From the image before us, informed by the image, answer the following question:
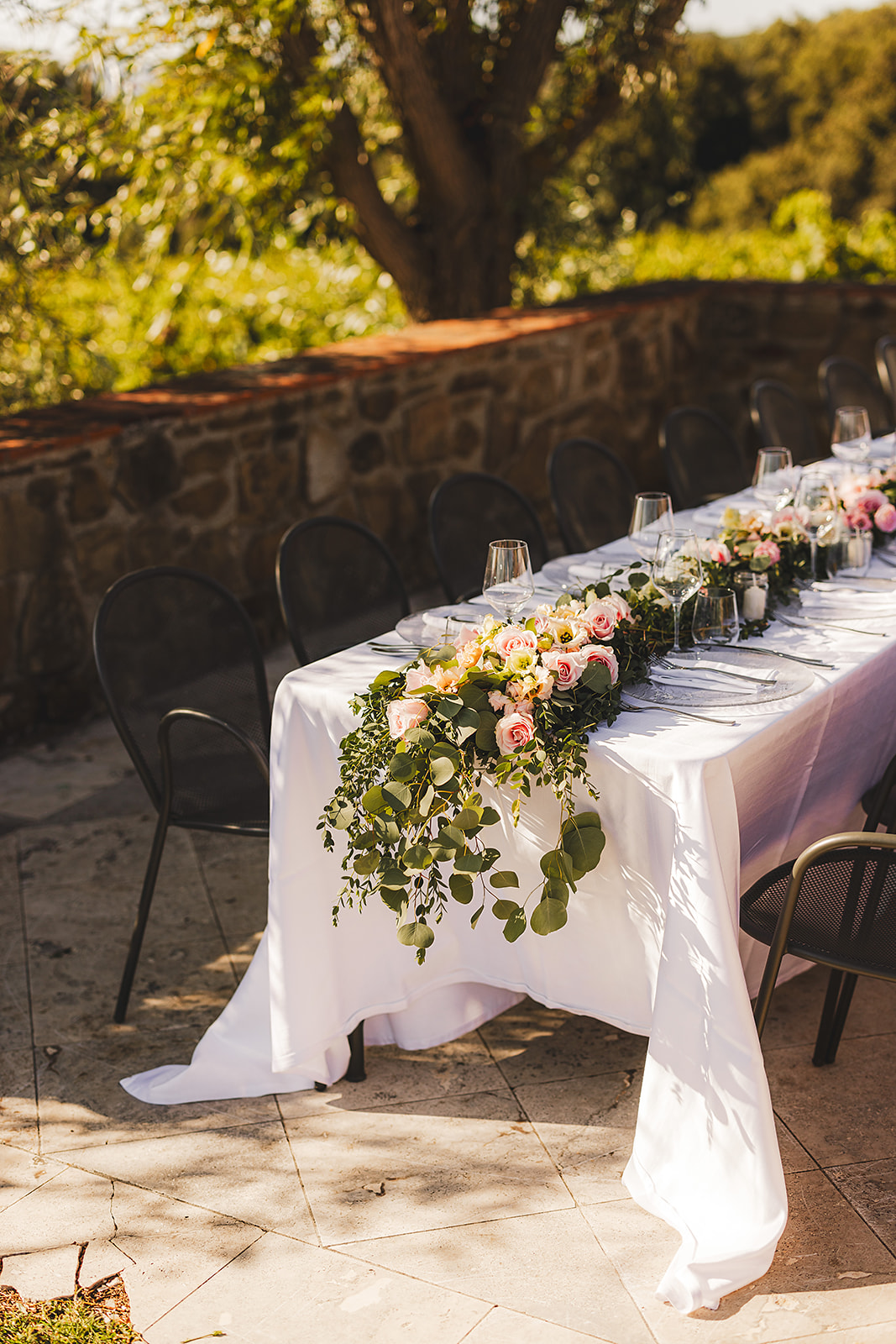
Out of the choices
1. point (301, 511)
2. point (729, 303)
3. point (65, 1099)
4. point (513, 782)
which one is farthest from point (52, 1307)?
point (729, 303)

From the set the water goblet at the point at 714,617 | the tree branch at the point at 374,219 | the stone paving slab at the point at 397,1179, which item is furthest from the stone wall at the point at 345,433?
the water goblet at the point at 714,617

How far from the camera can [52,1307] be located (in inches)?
78.9

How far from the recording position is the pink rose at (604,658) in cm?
222

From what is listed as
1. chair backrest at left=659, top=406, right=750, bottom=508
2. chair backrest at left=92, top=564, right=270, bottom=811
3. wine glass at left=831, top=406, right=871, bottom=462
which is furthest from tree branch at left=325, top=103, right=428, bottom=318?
chair backrest at left=92, top=564, right=270, bottom=811

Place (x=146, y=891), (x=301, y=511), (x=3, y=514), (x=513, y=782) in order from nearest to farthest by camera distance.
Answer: (x=513, y=782) → (x=146, y=891) → (x=3, y=514) → (x=301, y=511)

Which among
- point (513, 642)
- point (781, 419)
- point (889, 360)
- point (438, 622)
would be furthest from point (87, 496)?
point (889, 360)

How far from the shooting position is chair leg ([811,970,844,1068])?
2.50 m

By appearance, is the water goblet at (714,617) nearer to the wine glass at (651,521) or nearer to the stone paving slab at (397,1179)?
the wine glass at (651,521)

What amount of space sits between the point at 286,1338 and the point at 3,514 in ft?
8.84

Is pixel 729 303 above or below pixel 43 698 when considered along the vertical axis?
above

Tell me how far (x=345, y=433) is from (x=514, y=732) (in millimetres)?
3142

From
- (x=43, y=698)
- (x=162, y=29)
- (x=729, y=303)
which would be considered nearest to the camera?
(x=43, y=698)

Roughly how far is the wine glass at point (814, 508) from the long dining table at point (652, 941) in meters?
0.23

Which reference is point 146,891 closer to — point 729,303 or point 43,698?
point 43,698
